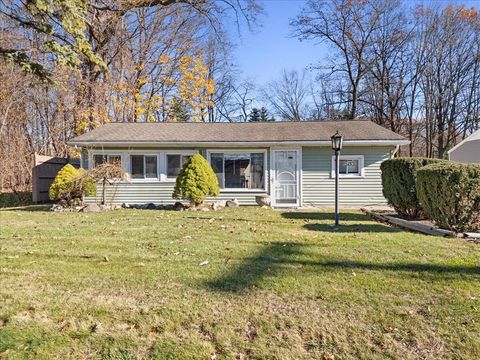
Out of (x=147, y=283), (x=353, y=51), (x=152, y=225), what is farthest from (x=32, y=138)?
(x=353, y=51)

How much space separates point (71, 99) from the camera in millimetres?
17766

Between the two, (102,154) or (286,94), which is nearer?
(102,154)

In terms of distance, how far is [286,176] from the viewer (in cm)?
1216

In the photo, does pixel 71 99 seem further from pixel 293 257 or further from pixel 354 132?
pixel 293 257

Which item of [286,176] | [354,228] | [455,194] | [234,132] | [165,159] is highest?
[234,132]

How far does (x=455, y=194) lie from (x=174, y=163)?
904 cm

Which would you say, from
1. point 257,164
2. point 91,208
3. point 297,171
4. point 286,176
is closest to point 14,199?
point 91,208

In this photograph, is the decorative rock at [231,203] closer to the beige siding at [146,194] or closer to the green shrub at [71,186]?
the beige siding at [146,194]

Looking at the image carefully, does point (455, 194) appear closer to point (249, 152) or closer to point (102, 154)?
point (249, 152)

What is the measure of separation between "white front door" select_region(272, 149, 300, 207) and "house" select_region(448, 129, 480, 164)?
6.78 meters

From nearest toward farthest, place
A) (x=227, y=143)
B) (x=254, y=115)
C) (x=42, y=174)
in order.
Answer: (x=227, y=143)
(x=42, y=174)
(x=254, y=115)

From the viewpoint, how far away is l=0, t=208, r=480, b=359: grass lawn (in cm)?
250

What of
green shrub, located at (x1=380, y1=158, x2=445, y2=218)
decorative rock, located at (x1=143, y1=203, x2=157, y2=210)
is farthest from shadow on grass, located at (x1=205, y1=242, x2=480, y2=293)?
decorative rock, located at (x1=143, y1=203, x2=157, y2=210)

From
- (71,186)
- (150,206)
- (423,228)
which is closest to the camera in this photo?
(423,228)
